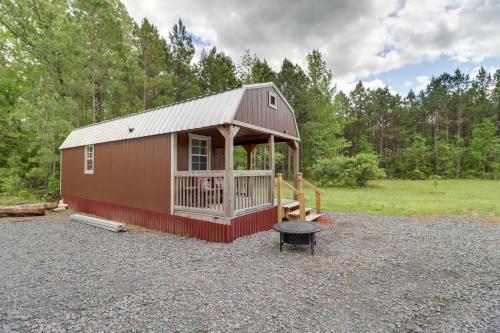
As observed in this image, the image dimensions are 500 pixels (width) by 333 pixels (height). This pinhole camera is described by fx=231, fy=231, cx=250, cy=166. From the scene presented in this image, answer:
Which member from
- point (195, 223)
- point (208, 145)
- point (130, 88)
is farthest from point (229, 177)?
point (130, 88)

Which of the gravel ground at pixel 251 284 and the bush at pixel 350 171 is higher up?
the bush at pixel 350 171

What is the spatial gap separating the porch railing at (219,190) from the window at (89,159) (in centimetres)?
524

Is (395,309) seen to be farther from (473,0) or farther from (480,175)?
(480,175)

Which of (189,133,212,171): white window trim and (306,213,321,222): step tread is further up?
(189,133,212,171): white window trim

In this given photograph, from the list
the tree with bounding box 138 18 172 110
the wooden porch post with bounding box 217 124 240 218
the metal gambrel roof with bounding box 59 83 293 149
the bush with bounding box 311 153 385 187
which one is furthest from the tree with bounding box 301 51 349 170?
the wooden porch post with bounding box 217 124 240 218

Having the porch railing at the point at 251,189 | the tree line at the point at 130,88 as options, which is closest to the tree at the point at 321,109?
the tree line at the point at 130,88

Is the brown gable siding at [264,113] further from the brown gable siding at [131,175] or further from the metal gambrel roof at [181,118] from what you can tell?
the brown gable siding at [131,175]

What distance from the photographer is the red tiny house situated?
18.3 feet

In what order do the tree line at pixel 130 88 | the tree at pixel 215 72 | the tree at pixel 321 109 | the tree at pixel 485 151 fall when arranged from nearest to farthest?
the tree line at pixel 130 88 < the tree at pixel 215 72 < the tree at pixel 321 109 < the tree at pixel 485 151

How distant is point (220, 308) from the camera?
2.77 meters

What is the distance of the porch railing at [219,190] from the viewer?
5.66 meters

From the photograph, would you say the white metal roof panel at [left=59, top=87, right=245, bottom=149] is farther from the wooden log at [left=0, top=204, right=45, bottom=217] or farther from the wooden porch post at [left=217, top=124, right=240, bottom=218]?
the wooden log at [left=0, top=204, right=45, bottom=217]

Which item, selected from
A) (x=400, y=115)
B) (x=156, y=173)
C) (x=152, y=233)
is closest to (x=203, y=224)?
(x=152, y=233)

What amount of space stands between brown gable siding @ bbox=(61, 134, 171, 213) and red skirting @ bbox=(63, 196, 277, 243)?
242mm
